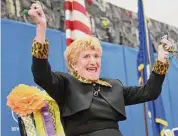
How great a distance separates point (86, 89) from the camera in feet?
3.46

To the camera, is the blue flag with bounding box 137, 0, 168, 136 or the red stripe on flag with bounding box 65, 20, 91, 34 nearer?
the red stripe on flag with bounding box 65, 20, 91, 34

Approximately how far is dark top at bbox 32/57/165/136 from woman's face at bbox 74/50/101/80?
0.03 meters

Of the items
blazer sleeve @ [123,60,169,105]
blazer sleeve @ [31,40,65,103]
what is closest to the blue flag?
blazer sleeve @ [123,60,169,105]

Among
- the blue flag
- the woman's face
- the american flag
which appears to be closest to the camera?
the woman's face

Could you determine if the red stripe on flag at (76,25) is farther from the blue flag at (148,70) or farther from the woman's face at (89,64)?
the woman's face at (89,64)

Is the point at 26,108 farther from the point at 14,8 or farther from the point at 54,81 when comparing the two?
the point at 14,8

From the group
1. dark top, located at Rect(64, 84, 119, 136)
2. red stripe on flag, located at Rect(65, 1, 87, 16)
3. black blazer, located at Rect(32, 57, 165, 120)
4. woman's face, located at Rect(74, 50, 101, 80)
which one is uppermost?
red stripe on flag, located at Rect(65, 1, 87, 16)

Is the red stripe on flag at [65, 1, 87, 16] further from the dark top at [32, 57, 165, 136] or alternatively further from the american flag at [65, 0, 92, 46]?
the dark top at [32, 57, 165, 136]

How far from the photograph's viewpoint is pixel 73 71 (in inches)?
43.2

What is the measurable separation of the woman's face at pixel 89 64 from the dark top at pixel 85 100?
0.10ft

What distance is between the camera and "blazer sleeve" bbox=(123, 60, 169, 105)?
42.8 inches

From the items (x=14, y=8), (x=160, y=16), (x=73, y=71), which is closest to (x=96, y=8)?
(x=14, y=8)

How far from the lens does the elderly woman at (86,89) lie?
0.92m

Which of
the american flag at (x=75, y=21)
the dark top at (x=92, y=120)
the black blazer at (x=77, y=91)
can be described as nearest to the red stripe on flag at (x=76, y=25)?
the american flag at (x=75, y=21)
